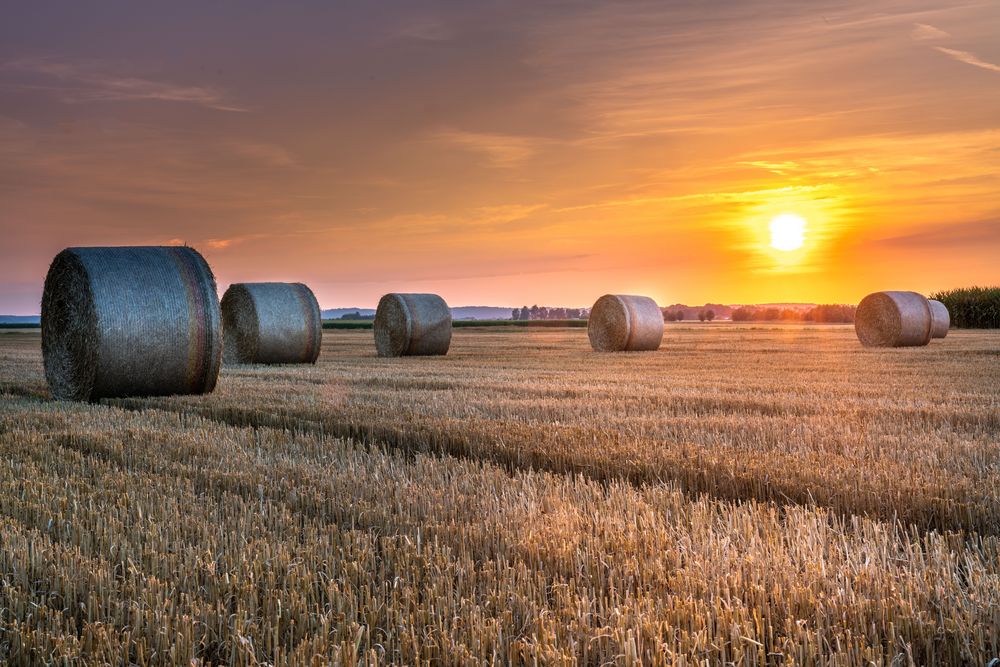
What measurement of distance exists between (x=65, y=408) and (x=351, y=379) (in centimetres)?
489

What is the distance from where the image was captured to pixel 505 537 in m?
4.40

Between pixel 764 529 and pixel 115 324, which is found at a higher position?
pixel 115 324

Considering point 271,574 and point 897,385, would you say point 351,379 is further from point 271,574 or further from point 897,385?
point 271,574

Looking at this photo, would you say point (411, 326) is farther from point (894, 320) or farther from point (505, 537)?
point (505, 537)

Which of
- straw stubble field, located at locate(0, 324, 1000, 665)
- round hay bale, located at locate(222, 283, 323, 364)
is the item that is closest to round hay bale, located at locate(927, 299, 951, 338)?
round hay bale, located at locate(222, 283, 323, 364)

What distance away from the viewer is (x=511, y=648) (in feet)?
10.1

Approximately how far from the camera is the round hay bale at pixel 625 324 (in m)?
25.2

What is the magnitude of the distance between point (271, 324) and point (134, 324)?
24.3ft

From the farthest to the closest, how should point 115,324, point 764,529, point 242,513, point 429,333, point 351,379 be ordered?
point 429,333
point 351,379
point 115,324
point 242,513
point 764,529

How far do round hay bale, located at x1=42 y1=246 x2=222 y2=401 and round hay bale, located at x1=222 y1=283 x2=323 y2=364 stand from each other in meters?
6.47

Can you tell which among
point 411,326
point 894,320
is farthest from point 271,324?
point 894,320

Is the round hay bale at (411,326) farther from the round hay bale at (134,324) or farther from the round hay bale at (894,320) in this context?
the round hay bale at (894,320)

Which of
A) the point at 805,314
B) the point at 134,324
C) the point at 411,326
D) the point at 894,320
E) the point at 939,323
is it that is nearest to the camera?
the point at 134,324

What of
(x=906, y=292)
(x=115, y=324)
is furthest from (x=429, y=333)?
(x=906, y=292)
